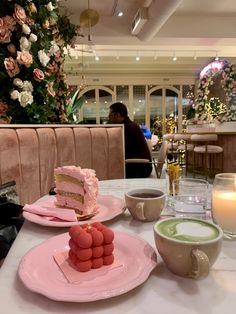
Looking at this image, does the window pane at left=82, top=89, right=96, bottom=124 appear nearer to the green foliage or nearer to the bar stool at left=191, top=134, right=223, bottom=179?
the bar stool at left=191, top=134, right=223, bottom=179

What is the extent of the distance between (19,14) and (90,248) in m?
2.01

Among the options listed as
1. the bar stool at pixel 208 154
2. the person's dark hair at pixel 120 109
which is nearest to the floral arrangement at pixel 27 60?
the person's dark hair at pixel 120 109

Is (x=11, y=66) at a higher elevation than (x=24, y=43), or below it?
below

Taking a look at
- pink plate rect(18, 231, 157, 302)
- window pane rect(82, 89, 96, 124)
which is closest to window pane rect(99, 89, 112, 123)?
window pane rect(82, 89, 96, 124)

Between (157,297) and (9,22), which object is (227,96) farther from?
(157,297)

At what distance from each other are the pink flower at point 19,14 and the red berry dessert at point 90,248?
1946 millimetres

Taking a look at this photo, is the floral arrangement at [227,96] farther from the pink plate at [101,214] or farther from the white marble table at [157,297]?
the white marble table at [157,297]

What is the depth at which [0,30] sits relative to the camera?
2.00 metres

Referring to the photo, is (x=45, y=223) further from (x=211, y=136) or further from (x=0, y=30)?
(x=211, y=136)

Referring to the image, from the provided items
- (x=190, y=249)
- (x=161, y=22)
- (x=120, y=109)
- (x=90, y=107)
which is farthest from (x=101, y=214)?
(x=90, y=107)

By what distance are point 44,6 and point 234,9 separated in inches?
156

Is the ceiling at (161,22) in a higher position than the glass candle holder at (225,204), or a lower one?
higher

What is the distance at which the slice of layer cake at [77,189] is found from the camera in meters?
0.97

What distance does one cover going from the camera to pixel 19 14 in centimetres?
204
